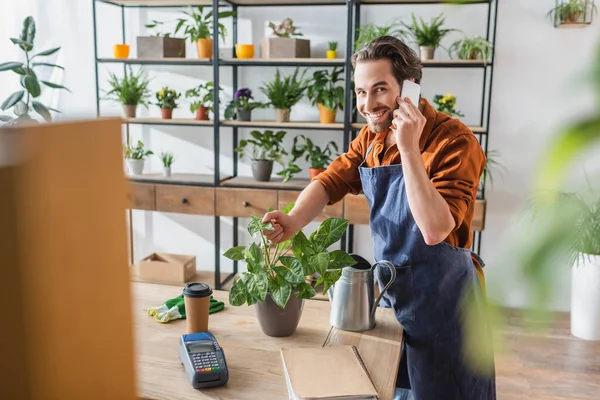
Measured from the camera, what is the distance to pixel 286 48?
3.57m

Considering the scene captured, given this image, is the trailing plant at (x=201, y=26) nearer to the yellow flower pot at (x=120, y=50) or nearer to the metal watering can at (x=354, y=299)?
the yellow flower pot at (x=120, y=50)

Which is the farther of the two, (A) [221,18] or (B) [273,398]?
(A) [221,18]

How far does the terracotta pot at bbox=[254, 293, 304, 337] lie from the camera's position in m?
1.44

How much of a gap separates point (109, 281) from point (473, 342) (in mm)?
127

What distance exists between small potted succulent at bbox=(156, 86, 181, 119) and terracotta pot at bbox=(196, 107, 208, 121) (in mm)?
168

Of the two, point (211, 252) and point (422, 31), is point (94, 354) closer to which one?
point (422, 31)

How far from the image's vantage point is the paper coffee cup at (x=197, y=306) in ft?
4.69

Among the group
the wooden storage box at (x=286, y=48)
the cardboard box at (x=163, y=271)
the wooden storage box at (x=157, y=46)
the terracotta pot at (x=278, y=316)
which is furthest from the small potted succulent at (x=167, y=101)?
the terracotta pot at (x=278, y=316)

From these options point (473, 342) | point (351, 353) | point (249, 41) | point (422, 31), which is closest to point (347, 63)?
point (422, 31)

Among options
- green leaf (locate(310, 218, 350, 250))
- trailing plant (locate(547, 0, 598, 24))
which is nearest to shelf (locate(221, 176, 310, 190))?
trailing plant (locate(547, 0, 598, 24))

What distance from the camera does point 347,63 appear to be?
3479 mm

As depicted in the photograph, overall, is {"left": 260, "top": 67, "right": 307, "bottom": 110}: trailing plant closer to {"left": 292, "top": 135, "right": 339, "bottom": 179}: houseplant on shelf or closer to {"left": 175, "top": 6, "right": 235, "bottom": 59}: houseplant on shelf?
{"left": 292, "top": 135, "right": 339, "bottom": 179}: houseplant on shelf

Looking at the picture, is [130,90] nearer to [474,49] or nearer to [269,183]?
[269,183]

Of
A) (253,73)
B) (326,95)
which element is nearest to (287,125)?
(326,95)
